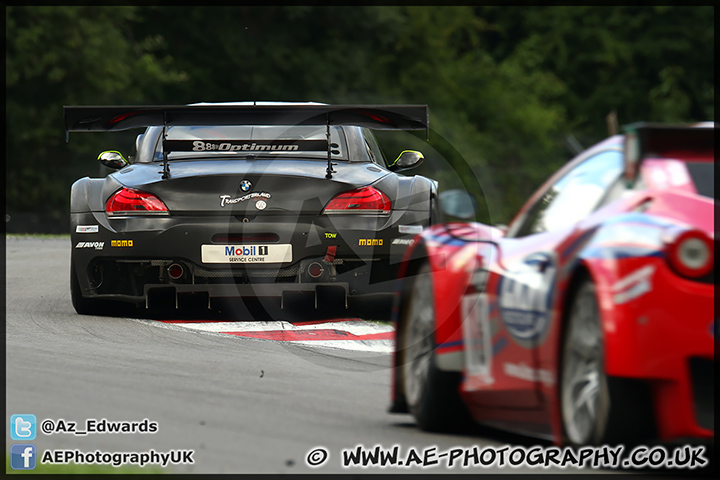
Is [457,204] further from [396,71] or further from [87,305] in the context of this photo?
[396,71]

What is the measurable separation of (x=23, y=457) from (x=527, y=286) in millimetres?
1874

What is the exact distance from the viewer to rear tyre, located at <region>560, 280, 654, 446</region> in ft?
14.0

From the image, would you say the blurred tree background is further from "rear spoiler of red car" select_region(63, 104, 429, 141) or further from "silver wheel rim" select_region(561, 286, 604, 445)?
"silver wheel rim" select_region(561, 286, 604, 445)

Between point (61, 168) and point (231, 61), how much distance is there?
7.42m

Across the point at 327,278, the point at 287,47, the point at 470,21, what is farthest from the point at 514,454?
the point at 470,21

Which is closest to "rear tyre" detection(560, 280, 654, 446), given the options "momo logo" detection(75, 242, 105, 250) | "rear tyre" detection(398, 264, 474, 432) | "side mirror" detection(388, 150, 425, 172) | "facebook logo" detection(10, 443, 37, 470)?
"rear tyre" detection(398, 264, 474, 432)

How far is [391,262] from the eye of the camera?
9.67 metres

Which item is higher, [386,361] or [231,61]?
[231,61]

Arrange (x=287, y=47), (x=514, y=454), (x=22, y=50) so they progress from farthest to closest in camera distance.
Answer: (x=287, y=47) → (x=22, y=50) → (x=514, y=454)

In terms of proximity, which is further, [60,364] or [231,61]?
[231,61]

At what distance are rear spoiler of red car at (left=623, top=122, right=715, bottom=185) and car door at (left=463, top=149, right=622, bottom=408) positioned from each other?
166 mm

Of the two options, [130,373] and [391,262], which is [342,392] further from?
[391,262]

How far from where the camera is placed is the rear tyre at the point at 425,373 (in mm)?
5566

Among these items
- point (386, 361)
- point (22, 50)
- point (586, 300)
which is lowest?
point (386, 361)
